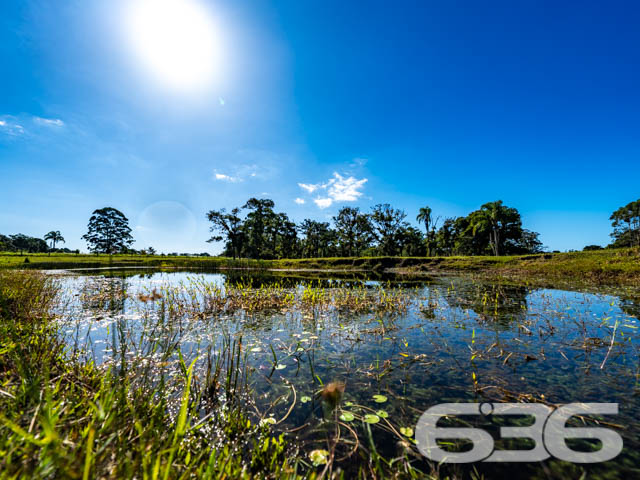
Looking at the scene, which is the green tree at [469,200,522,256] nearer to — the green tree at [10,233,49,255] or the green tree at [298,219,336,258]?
the green tree at [298,219,336,258]

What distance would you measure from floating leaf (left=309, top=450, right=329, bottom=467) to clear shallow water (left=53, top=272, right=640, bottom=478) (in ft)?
0.66

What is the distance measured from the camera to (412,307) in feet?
33.4

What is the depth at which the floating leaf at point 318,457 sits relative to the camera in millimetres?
2514

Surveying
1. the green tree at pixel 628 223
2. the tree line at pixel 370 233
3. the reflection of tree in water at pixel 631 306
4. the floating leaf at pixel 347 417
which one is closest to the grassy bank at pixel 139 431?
the floating leaf at pixel 347 417

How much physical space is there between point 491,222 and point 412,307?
218 feet

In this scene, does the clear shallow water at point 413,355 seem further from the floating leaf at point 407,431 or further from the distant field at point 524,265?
the distant field at point 524,265

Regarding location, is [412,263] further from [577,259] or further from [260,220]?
[260,220]

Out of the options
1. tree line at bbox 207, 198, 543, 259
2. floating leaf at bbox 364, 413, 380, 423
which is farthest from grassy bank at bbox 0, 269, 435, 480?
tree line at bbox 207, 198, 543, 259

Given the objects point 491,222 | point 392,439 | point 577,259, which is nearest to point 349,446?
point 392,439

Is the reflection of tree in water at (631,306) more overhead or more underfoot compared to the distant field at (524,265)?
more underfoot

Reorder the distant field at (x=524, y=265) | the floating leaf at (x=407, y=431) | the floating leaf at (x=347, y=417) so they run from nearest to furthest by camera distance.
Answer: the floating leaf at (x=407, y=431)
the floating leaf at (x=347, y=417)
the distant field at (x=524, y=265)

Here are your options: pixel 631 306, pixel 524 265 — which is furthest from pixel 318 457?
pixel 524 265

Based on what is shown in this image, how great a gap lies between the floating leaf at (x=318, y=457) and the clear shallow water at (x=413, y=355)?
20 cm

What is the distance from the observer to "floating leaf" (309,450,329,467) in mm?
2514
